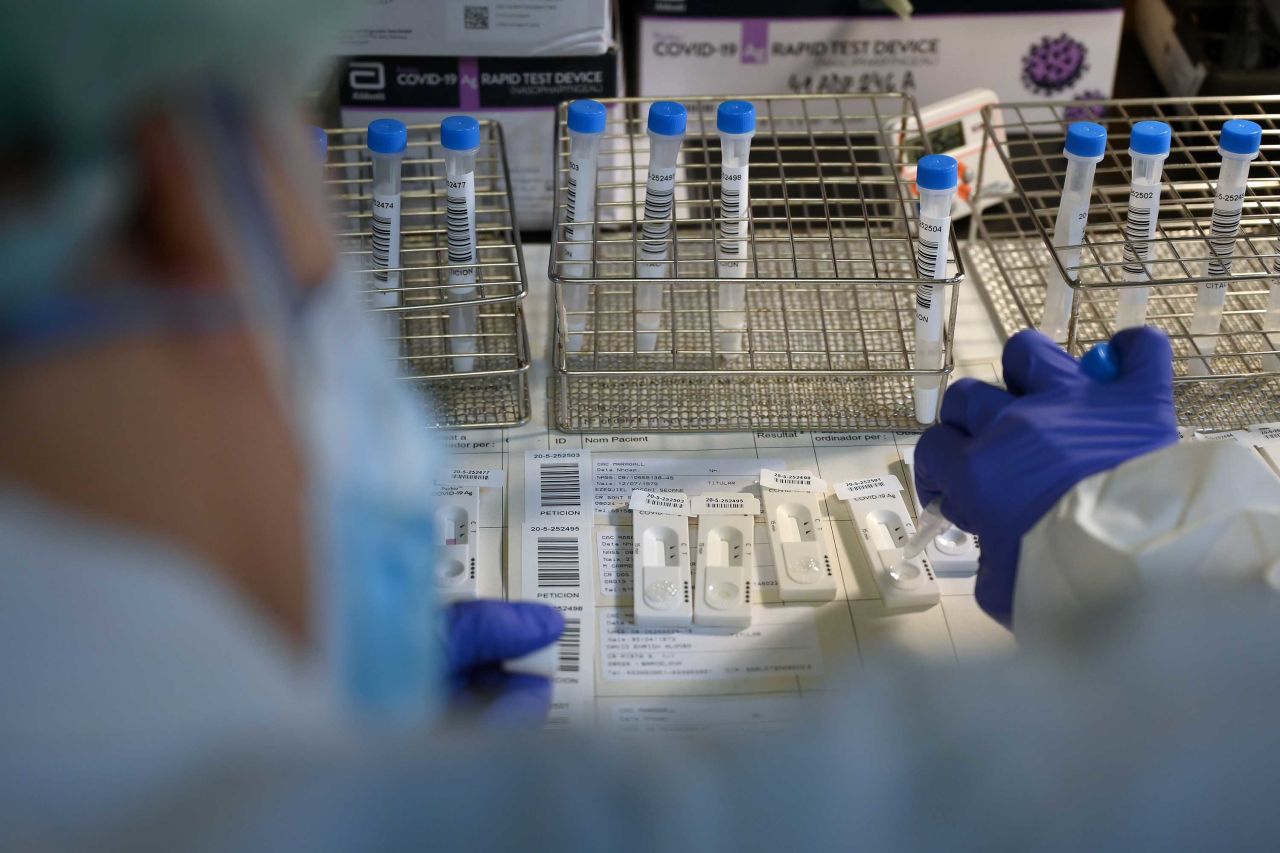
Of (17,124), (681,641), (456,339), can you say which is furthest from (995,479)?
(17,124)

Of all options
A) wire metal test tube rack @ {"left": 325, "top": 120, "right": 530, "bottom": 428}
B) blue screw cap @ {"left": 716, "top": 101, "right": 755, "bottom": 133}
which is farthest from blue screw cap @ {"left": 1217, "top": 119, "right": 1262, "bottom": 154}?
wire metal test tube rack @ {"left": 325, "top": 120, "right": 530, "bottom": 428}

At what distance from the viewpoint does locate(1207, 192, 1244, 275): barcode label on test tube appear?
105cm

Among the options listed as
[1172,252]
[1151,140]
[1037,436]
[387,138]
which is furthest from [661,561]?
[1172,252]

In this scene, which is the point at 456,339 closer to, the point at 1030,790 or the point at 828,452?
the point at 828,452

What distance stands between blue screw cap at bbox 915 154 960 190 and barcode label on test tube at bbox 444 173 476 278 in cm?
37

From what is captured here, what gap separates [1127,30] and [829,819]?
1.40m

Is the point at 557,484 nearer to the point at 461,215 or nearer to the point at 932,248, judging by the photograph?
the point at 461,215

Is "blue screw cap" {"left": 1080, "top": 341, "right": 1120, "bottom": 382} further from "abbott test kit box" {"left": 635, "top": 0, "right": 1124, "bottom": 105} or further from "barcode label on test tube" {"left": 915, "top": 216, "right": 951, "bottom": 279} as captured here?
"abbott test kit box" {"left": 635, "top": 0, "right": 1124, "bottom": 105}

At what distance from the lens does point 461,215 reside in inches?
41.4

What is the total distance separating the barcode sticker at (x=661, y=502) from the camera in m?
0.98

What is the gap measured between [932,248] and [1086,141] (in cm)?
16

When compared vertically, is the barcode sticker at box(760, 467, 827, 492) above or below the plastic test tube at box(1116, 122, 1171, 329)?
below

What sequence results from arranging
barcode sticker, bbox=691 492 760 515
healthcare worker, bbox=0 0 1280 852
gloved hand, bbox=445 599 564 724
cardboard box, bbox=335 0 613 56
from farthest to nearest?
1. cardboard box, bbox=335 0 613 56
2. barcode sticker, bbox=691 492 760 515
3. gloved hand, bbox=445 599 564 724
4. healthcare worker, bbox=0 0 1280 852

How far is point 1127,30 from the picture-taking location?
1.59 m
